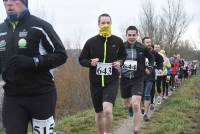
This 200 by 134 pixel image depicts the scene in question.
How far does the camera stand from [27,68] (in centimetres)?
448

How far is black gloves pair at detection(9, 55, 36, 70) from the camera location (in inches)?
174

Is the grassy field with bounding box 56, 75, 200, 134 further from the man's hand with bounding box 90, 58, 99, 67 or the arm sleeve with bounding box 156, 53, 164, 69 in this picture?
the man's hand with bounding box 90, 58, 99, 67

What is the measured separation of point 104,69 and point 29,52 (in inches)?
114

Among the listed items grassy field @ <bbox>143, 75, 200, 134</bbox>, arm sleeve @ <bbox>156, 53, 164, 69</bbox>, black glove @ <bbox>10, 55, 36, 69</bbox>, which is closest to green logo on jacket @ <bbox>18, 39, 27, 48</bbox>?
black glove @ <bbox>10, 55, 36, 69</bbox>

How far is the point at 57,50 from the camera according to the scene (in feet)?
15.3

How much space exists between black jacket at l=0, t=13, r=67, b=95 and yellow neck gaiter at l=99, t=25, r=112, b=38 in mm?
2895

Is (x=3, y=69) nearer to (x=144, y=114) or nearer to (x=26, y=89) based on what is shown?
(x=26, y=89)

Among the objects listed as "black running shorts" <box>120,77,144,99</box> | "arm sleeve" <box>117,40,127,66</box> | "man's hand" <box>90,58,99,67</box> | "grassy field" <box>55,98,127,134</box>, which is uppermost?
"arm sleeve" <box>117,40,127,66</box>

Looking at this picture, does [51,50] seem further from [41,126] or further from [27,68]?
[41,126]

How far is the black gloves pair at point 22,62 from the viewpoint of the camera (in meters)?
4.41

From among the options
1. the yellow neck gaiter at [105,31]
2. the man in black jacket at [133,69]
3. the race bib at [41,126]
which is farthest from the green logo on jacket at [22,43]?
the man in black jacket at [133,69]

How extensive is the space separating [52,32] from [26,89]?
2.06 ft

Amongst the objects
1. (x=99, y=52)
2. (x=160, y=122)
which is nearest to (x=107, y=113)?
(x=99, y=52)

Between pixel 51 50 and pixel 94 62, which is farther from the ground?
pixel 51 50
